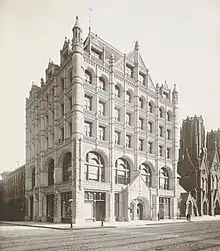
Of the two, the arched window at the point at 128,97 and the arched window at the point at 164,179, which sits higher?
the arched window at the point at 128,97

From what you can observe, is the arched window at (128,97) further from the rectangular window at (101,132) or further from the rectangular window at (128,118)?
the rectangular window at (101,132)

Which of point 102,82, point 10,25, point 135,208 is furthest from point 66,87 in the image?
point 135,208

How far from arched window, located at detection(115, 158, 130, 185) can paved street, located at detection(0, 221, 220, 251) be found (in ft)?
1.80

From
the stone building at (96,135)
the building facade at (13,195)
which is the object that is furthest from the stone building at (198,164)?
the building facade at (13,195)

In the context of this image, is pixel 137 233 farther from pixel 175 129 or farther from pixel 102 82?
pixel 102 82

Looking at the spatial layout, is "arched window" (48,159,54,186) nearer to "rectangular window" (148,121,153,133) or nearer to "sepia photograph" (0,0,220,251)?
"sepia photograph" (0,0,220,251)

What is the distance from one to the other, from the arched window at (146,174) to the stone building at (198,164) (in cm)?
60

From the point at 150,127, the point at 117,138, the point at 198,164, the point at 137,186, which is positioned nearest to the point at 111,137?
the point at 117,138

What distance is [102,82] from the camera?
3.69 meters

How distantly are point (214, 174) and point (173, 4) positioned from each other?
347cm

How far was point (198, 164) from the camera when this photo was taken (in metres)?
5.97

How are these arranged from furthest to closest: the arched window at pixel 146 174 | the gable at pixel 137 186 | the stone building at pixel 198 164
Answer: the stone building at pixel 198 164, the arched window at pixel 146 174, the gable at pixel 137 186

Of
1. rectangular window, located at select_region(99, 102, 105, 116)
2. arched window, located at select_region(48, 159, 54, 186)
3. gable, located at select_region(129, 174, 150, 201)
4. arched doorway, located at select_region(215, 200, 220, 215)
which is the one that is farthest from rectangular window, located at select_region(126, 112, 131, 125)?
arched doorway, located at select_region(215, 200, 220, 215)

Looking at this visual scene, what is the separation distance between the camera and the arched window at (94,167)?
3.67m
